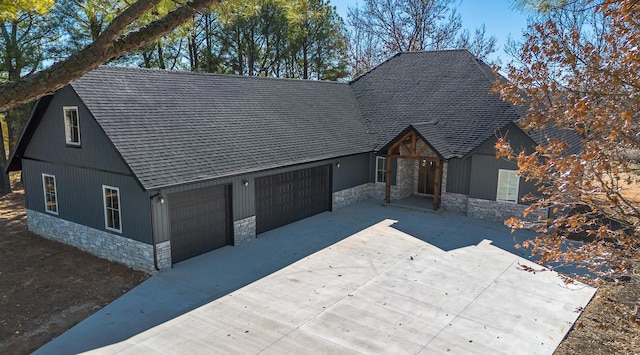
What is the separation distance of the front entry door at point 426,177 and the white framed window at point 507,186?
362 cm

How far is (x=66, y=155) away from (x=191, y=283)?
6.08 metres

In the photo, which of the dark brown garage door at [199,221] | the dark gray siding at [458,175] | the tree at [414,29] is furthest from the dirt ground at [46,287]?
the tree at [414,29]

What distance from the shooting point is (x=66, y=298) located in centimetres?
979

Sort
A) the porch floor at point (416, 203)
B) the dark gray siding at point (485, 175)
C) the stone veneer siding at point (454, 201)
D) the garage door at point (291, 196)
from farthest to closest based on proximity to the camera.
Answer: the porch floor at point (416, 203) < the stone veneer siding at point (454, 201) < the dark gray siding at point (485, 175) < the garage door at point (291, 196)

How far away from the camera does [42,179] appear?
551 inches

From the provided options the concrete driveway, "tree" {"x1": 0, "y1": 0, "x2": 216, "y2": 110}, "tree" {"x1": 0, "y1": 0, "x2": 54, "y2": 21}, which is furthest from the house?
"tree" {"x1": 0, "y1": 0, "x2": 216, "y2": 110}

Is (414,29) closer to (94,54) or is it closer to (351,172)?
(351,172)

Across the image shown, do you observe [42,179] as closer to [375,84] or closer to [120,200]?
[120,200]

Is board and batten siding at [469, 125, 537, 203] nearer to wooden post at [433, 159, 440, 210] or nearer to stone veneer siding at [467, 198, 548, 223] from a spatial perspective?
stone veneer siding at [467, 198, 548, 223]

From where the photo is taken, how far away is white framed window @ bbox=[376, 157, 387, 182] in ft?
61.8

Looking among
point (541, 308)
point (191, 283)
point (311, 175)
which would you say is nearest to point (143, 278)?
point (191, 283)

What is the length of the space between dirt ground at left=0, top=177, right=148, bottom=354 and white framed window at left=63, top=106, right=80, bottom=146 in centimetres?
332

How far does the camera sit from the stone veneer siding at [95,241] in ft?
36.3

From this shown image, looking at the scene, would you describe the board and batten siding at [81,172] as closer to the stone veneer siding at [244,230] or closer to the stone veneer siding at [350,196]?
the stone veneer siding at [244,230]
